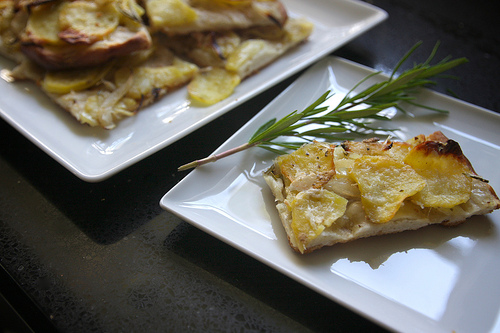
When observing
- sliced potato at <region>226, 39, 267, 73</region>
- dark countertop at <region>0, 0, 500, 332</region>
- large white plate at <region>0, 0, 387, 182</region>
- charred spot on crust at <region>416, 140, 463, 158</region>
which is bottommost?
dark countertop at <region>0, 0, 500, 332</region>

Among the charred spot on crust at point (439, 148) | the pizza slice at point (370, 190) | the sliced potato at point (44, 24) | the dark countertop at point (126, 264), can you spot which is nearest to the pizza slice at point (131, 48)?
the sliced potato at point (44, 24)

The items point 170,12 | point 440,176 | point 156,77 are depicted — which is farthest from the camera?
point 170,12

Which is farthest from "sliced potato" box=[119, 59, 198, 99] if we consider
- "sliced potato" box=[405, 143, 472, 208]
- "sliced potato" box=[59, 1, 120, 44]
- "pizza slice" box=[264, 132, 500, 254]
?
"sliced potato" box=[405, 143, 472, 208]

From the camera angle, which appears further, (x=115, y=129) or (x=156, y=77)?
(x=156, y=77)

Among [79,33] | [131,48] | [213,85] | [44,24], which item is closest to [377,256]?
[213,85]

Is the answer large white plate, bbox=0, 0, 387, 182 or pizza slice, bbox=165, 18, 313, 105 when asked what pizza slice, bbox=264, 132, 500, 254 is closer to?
large white plate, bbox=0, 0, 387, 182

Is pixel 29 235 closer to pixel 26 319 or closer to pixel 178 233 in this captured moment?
pixel 26 319

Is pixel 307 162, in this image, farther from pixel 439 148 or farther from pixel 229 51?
pixel 229 51
